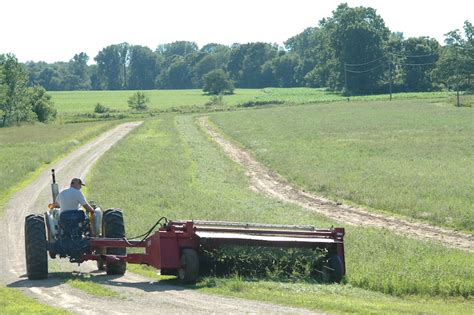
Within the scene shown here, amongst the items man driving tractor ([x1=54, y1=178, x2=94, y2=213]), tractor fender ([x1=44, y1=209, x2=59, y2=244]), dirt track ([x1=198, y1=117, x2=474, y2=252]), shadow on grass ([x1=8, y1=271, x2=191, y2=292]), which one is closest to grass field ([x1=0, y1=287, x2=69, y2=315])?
shadow on grass ([x1=8, y1=271, x2=191, y2=292])

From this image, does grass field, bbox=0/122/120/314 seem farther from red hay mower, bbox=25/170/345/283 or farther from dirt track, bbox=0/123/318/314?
red hay mower, bbox=25/170/345/283

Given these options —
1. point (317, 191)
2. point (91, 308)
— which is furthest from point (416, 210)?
point (91, 308)

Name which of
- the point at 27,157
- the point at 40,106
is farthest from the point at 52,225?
the point at 40,106

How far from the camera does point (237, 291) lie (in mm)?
15281

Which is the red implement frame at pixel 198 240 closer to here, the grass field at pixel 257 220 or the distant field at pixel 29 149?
the grass field at pixel 257 220

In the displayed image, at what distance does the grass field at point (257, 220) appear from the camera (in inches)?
611

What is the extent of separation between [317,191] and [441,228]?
10525 mm

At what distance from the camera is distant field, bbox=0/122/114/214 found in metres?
43.4

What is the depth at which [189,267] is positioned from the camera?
16062 mm

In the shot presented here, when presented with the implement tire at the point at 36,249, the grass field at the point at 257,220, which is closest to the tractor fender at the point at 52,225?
the implement tire at the point at 36,249

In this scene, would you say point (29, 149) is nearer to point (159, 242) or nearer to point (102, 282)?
point (102, 282)

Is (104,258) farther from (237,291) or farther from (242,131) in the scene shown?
(242,131)

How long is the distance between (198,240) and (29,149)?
48.8m

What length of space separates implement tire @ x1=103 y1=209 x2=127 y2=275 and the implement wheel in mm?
1701
